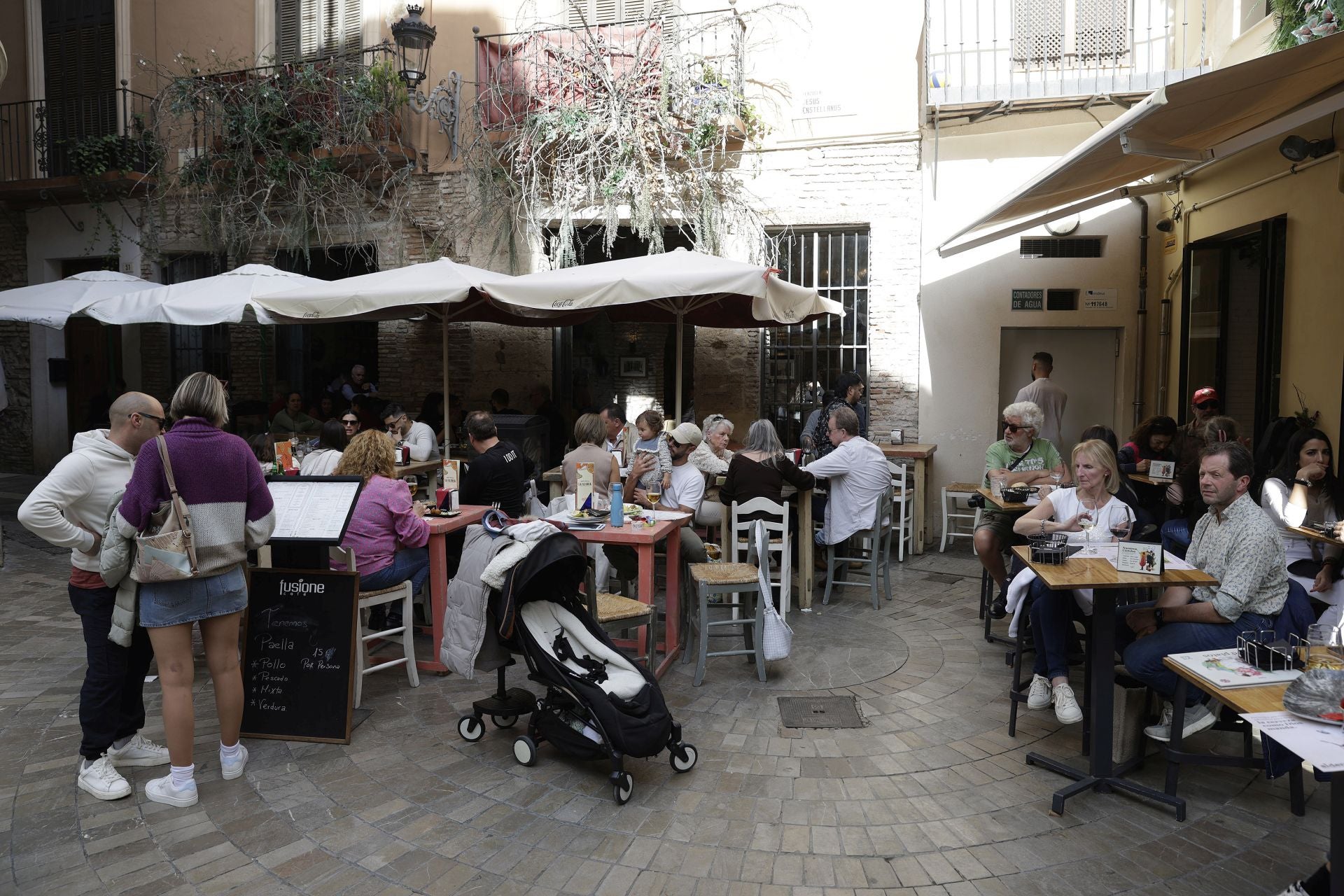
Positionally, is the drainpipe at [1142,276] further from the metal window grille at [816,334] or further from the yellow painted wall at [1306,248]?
the metal window grille at [816,334]

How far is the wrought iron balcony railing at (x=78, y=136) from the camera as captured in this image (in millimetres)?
12328

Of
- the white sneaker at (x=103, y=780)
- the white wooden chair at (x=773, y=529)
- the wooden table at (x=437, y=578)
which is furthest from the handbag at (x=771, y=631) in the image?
the white sneaker at (x=103, y=780)

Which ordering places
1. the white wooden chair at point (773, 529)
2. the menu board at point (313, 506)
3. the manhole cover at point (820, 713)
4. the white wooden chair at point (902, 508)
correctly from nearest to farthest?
the menu board at point (313, 506) < the manhole cover at point (820, 713) < the white wooden chair at point (773, 529) < the white wooden chair at point (902, 508)

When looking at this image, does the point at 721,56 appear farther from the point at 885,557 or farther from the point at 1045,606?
the point at 1045,606

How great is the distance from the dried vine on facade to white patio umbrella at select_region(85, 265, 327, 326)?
288 cm

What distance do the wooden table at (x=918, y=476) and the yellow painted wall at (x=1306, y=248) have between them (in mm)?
3023

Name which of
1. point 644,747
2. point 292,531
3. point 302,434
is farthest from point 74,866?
point 302,434

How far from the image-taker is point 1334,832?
2521mm

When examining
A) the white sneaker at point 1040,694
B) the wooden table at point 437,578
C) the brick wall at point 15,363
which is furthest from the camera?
the brick wall at point 15,363

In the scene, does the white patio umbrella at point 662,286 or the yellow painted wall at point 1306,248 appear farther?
the white patio umbrella at point 662,286

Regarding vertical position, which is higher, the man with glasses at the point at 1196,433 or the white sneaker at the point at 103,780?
the man with glasses at the point at 1196,433

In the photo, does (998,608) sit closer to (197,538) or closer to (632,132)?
(197,538)

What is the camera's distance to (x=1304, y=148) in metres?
6.44

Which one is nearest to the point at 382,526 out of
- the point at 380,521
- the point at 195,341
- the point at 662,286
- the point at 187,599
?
the point at 380,521
